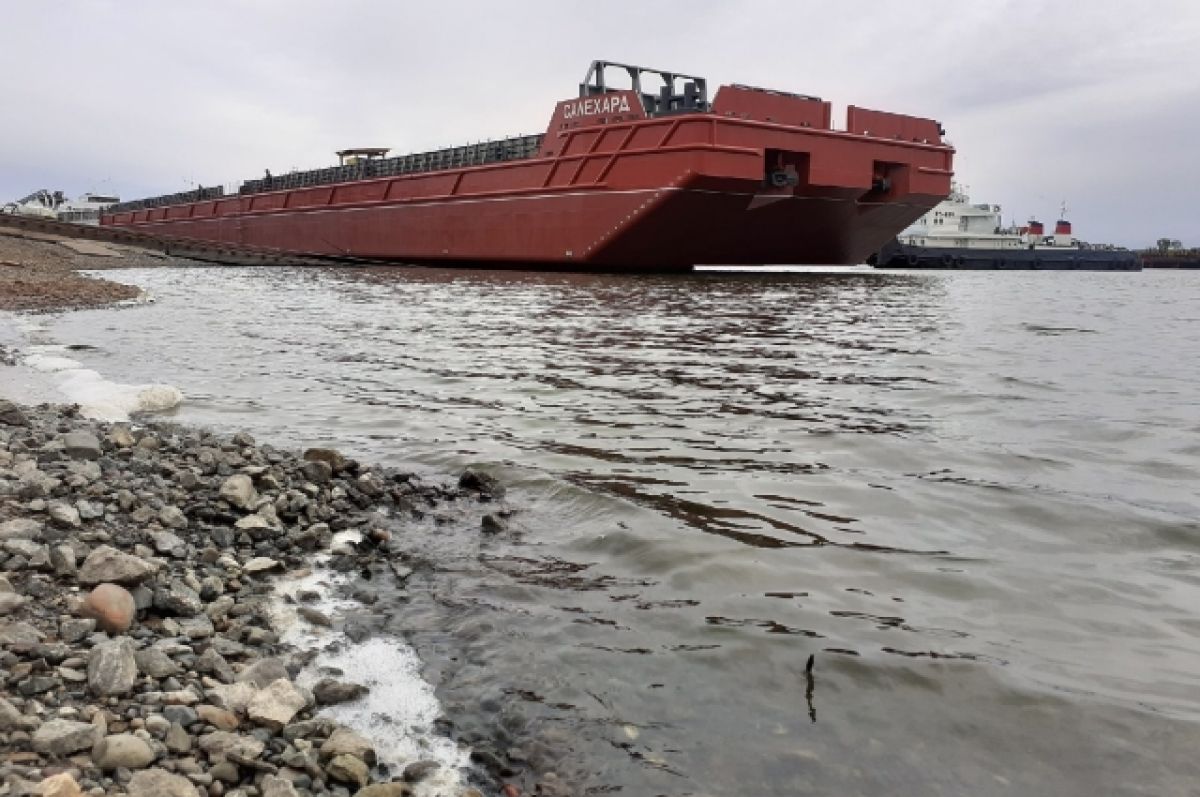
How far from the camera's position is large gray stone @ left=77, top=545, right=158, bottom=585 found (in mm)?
2596

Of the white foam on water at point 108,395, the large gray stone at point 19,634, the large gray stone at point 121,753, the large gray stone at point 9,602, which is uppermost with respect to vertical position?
the white foam on water at point 108,395

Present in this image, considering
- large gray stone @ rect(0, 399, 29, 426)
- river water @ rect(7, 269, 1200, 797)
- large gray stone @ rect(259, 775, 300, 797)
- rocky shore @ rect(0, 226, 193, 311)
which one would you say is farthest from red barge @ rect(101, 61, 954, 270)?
large gray stone @ rect(259, 775, 300, 797)

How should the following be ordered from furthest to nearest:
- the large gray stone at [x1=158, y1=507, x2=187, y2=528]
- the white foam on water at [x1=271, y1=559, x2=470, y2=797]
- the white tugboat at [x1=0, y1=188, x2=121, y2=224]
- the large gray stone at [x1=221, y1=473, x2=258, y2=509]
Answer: the white tugboat at [x1=0, y1=188, x2=121, y2=224] → the large gray stone at [x1=221, y1=473, x2=258, y2=509] → the large gray stone at [x1=158, y1=507, x2=187, y2=528] → the white foam on water at [x1=271, y1=559, x2=470, y2=797]

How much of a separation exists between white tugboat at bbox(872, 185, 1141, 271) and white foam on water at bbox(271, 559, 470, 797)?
47370 millimetres

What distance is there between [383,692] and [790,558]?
5.96ft

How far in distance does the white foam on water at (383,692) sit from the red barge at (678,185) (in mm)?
19108

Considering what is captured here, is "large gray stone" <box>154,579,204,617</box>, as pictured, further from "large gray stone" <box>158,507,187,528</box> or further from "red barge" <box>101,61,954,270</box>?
"red barge" <box>101,61,954,270</box>

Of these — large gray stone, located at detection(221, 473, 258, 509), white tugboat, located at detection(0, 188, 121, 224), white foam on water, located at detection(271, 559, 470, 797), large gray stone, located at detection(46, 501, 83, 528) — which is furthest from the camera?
white tugboat, located at detection(0, 188, 121, 224)

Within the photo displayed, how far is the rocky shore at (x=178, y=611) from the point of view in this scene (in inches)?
71.2

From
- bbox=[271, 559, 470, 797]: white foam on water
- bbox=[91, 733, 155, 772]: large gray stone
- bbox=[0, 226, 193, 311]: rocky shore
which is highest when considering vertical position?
bbox=[0, 226, 193, 311]: rocky shore

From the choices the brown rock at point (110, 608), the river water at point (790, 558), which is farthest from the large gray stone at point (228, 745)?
the brown rock at point (110, 608)

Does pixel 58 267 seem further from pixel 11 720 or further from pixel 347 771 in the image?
pixel 347 771

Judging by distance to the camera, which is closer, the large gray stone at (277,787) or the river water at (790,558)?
the large gray stone at (277,787)

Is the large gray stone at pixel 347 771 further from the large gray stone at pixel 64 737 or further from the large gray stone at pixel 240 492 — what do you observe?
the large gray stone at pixel 240 492
